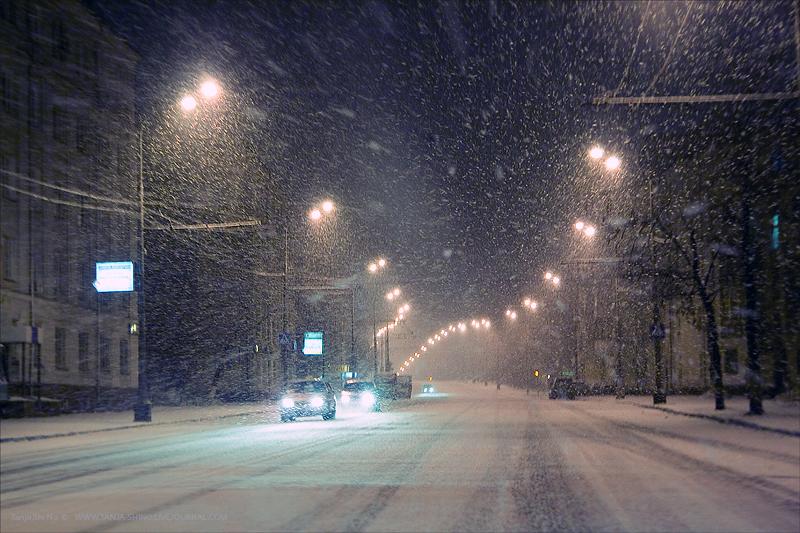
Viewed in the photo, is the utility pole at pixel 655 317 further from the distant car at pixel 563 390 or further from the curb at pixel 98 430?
the distant car at pixel 563 390

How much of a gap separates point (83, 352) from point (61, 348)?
107 inches

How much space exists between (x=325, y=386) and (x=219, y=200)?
38.9m

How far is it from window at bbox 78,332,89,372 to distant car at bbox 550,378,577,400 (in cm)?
3460

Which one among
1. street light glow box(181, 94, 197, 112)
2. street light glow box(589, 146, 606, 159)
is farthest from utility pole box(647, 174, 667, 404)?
street light glow box(181, 94, 197, 112)

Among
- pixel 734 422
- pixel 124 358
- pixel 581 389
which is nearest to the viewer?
pixel 734 422

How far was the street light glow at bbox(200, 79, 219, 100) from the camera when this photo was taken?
1158 inches

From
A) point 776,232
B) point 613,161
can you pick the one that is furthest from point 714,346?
point 776,232

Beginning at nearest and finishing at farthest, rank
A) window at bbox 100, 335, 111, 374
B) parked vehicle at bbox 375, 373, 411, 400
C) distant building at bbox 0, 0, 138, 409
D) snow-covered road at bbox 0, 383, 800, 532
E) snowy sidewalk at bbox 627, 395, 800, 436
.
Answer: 1. snow-covered road at bbox 0, 383, 800, 532
2. snowy sidewalk at bbox 627, 395, 800, 436
3. distant building at bbox 0, 0, 138, 409
4. window at bbox 100, 335, 111, 374
5. parked vehicle at bbox 375, 373, 411, 400

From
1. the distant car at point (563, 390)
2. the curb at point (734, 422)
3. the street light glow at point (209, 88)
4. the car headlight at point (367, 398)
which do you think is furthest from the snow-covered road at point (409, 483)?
the distant car at point (563, 390)

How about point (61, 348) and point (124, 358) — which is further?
point (124, 358)

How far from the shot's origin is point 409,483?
1355 cm

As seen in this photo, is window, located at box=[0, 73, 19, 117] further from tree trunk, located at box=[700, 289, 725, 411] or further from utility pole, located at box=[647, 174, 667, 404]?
tree trunk, located at box=[700, 289, 725, 411]

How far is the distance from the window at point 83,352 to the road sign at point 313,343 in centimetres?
1770

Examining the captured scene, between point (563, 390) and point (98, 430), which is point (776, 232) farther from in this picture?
point (98, 430)
